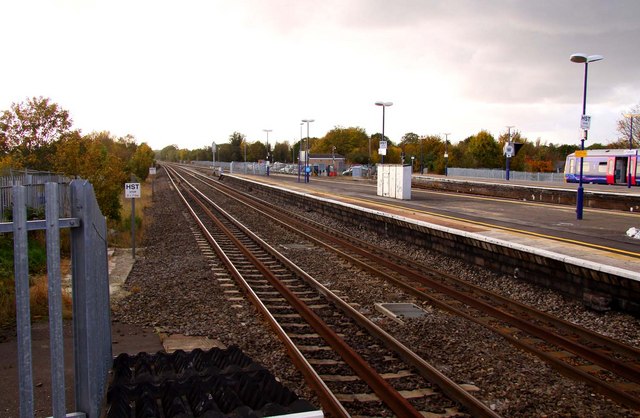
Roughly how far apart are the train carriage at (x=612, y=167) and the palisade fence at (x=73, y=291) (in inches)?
1557

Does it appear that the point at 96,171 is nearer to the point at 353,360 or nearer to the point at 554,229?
the point at 554,229

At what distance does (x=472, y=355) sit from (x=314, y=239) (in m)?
11.0

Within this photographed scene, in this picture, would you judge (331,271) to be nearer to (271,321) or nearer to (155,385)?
(271,321)

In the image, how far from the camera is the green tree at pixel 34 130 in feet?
82.3

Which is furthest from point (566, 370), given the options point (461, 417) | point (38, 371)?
point (38, 371)

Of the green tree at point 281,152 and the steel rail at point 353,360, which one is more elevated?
the green tree at point 281,152

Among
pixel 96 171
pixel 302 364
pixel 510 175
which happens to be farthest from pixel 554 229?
pixel 510 175

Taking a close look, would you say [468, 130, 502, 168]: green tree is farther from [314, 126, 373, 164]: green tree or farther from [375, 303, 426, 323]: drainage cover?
[375, 303, 426, 323]: drainage cover

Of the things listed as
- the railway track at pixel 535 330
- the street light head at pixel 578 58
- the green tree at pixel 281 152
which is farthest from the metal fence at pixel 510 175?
the green tree at pixel 281 152

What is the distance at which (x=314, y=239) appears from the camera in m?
17.8

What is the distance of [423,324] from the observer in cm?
829

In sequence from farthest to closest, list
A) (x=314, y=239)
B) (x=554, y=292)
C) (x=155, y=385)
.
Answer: (x=314, y=239) < (x=554, y=292) < (x=155, y=385)

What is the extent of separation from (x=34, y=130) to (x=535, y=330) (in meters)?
25.0

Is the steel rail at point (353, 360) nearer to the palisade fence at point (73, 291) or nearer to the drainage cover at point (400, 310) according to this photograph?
the drainage cover at point (400, 310)
